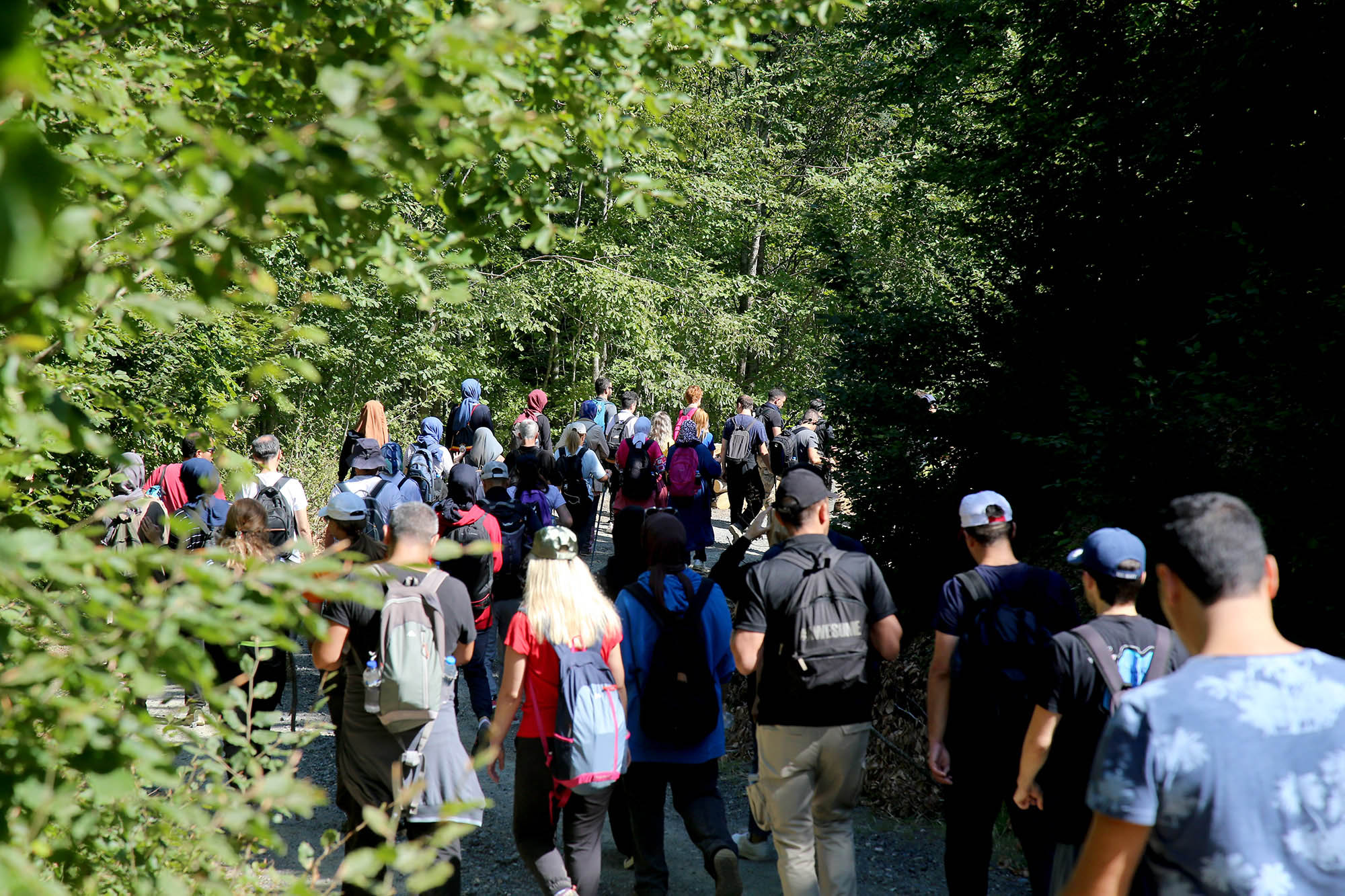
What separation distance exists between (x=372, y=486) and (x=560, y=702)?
3.61 m

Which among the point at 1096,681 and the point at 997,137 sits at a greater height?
the point at 997,137

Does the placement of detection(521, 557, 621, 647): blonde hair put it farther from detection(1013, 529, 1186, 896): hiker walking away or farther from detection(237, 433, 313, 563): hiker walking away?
detection(237, 433, 313, 563): hiker walking away

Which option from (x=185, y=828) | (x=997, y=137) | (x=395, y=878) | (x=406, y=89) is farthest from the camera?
(x=997, y=137)

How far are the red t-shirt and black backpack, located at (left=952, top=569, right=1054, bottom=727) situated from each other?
59.3 inches

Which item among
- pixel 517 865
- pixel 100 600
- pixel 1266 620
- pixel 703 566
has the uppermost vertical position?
pixel 100 600

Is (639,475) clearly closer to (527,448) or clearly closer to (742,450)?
(527,448)

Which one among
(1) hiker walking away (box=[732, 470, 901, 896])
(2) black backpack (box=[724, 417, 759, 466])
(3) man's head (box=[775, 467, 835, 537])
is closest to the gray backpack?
(1) hiker walking away (box=[732, 470, 901, 896])

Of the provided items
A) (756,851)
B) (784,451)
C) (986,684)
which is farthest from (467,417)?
(986,684)

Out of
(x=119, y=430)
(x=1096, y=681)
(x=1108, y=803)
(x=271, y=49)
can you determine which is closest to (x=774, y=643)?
(x=1096, y=681)

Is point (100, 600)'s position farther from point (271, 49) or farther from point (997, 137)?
point (997, 137)

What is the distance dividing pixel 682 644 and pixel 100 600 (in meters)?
2.91

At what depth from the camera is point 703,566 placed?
12070 millimetres

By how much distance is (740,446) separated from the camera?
13.8m

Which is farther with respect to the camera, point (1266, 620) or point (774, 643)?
point (774, 643)
